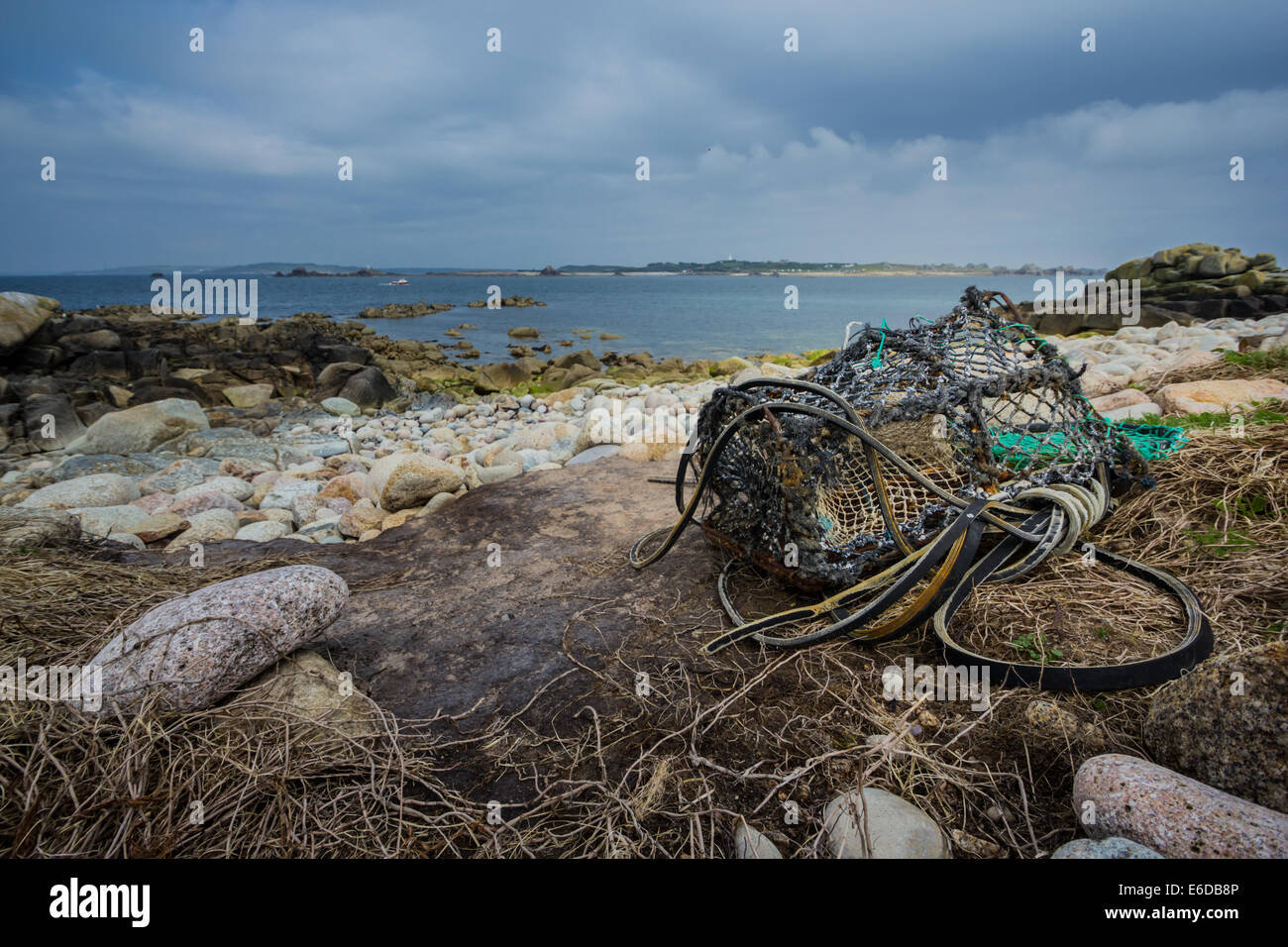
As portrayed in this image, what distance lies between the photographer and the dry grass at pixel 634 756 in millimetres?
1855

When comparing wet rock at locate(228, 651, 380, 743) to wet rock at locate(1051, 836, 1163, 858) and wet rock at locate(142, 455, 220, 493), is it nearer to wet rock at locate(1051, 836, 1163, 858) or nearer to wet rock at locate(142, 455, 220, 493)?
wet rock at locate(1051, 836, 1163, 858)

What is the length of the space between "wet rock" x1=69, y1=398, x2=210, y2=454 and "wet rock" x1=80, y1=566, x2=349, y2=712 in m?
10.9

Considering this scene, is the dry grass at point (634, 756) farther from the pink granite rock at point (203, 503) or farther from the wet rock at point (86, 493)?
the wet rock at point (86, 493)

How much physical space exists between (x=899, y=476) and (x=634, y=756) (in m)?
1.94

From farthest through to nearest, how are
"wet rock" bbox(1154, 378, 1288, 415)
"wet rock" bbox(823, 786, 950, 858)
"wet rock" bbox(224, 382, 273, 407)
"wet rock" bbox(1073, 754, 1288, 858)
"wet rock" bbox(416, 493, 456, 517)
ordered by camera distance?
"wet rock" bbox(224, 382, 273, 407) < "wet rock" bbox(416, 493, 456, 517) < "wet rock" bbox(1154, 378, 1288, 415) < "wet rock" bbox(823, 786, 950, 858) < "wet rock" bbox(1073, 754, 1288, 858)

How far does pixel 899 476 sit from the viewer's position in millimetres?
3250

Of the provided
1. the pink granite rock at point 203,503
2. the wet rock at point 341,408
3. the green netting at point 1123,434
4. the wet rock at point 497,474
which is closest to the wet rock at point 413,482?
the wet rock at point 497,474

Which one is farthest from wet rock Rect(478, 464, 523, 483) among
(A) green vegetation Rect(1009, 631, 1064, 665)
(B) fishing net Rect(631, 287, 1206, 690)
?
(A) green vegetation Rect(1009, 631, 1064, 665)

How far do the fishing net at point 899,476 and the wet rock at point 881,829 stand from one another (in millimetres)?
766

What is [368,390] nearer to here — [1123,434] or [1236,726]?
[1123,434]

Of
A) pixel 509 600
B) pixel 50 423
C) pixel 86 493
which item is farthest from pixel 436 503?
pixel 50 423

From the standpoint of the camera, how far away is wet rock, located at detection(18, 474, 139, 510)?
6609 millimetres
